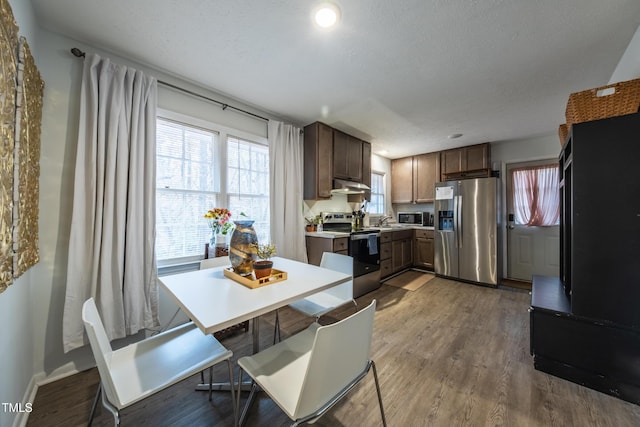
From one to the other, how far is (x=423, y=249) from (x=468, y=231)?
0.91m

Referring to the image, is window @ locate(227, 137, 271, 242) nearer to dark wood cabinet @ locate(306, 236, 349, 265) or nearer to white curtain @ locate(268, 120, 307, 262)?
white curtain @ locate(268, 120, 307, 262)

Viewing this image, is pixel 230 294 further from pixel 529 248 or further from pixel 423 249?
pixel 529 248

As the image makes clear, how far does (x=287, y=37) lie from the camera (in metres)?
1.66

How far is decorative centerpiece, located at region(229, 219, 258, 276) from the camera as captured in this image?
4.98 ft

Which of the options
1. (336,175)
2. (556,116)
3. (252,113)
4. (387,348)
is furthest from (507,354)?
(252,113)

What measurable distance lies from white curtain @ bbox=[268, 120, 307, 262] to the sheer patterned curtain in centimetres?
380

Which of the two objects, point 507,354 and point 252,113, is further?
point 252,113

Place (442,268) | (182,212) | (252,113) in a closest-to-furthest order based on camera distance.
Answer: (182,212) < (252,113) < (442,268)

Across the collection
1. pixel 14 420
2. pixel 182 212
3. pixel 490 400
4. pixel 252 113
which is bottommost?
pixel 490 400

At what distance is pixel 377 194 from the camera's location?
16.4ft

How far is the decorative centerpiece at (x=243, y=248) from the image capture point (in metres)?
1.52

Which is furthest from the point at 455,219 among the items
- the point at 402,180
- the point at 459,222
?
the point at 402,180

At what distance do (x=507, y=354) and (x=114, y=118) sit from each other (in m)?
3.72

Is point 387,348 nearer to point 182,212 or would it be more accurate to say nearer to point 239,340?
point 239,340
